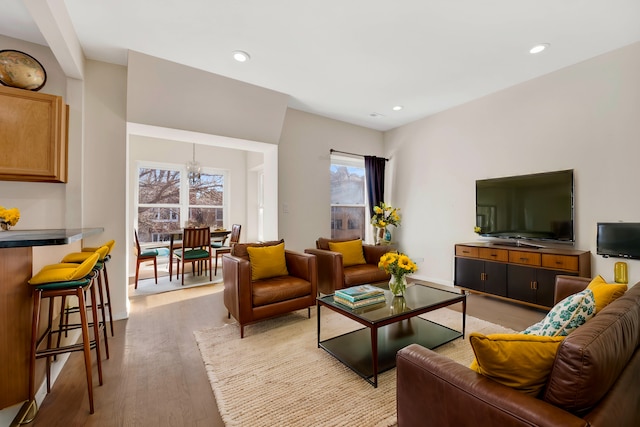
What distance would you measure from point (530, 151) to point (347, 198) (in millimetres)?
2838

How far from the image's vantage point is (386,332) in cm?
248

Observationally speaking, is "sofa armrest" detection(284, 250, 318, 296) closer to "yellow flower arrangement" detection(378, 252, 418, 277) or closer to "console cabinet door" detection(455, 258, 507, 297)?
"yellow flower arrangement" detection(378, 252, 418, 277)

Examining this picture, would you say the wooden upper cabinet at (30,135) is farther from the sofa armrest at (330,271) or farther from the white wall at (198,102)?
the sofa armrest at (330,271)

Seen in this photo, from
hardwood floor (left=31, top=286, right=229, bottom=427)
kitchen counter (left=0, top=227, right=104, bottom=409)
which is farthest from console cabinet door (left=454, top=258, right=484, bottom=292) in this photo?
kitchen counter (left=0, top=227, right=104, bottom=409)

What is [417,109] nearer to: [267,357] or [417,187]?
[417,187]

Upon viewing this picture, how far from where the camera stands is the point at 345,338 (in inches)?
96.2

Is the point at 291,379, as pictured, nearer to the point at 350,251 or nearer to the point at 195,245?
the point at 350,251

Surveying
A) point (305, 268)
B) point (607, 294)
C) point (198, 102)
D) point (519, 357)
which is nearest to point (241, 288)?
point (305, 268)

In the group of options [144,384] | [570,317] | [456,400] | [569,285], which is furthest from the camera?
[569,285]

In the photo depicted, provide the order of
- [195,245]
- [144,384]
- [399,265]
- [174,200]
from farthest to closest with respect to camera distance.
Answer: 1. [174,200]
2. [195,245]
3. [399,265]
4. [144,384]

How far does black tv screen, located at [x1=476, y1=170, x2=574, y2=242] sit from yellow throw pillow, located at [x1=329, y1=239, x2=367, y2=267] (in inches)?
67.4

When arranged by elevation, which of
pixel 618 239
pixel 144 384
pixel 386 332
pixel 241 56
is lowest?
pixel 144 384

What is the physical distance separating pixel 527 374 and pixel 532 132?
3.59 meters

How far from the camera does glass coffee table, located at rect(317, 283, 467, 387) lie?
195 cm
